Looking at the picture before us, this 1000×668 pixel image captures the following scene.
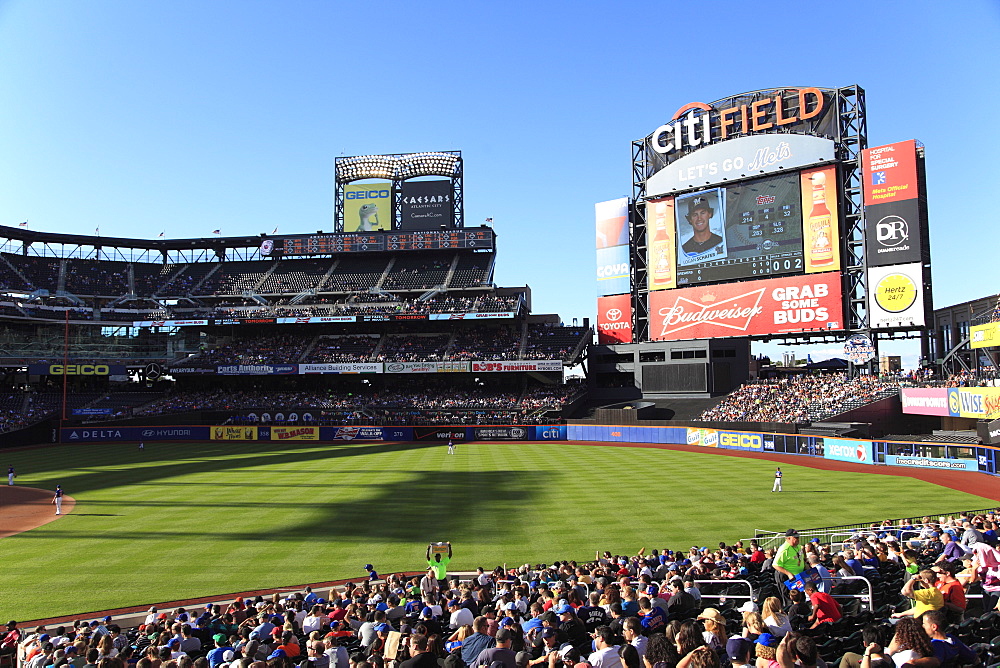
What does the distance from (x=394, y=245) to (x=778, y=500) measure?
59.6 metres

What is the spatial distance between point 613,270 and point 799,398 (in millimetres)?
21295

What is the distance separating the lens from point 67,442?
5569cm

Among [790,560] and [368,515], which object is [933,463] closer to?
[368,515]

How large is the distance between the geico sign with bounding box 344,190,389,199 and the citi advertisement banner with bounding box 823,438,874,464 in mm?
58613

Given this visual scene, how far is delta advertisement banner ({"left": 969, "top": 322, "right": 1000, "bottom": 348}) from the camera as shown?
3612cm

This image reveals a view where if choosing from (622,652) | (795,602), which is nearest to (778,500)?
(795,602)

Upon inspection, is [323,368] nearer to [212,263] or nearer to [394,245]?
[394,245]

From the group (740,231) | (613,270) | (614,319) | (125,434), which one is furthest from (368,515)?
(613,270)

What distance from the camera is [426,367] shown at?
6619cm

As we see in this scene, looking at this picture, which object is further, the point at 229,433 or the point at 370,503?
the point at 229,433

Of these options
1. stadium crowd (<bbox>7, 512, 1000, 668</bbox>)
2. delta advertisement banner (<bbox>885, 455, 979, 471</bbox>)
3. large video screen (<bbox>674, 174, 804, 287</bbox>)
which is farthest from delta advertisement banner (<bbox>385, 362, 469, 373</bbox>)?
stadium crowd (<bbox>7, 512, 1000, 668</bbox>)

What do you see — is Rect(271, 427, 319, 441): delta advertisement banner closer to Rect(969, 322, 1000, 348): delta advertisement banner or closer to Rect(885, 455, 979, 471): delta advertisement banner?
Rect(885, 455, 979, 471): delta advertisement banner

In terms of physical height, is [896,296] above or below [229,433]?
above

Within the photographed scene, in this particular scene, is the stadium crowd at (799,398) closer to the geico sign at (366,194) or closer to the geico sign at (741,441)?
the geico sign at (741,441)
